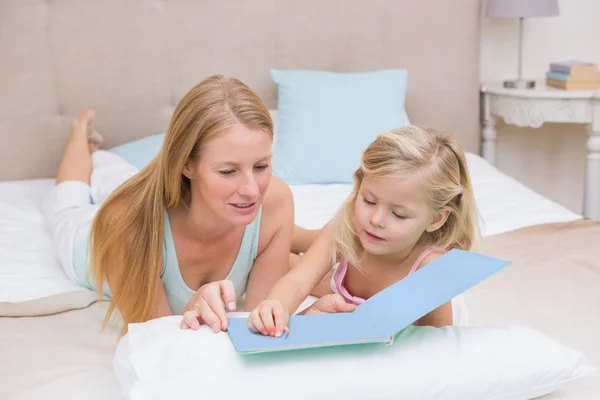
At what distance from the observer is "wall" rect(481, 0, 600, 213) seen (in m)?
3.09

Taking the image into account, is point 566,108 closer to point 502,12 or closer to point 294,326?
point 502,12

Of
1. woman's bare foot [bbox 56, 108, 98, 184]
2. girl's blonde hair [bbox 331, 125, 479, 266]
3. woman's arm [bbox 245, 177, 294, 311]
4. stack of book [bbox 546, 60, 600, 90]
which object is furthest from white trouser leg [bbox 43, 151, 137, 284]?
stack of book [bbox 546, 60, 600, 90]

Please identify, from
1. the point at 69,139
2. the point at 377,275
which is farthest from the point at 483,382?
the point at 69,139

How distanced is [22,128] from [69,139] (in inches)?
8.4

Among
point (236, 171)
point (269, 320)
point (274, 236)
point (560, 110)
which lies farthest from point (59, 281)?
point (560, 110)

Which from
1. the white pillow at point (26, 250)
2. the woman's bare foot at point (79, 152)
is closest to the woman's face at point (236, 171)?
the white pillow at point (26, 250)

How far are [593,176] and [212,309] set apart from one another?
83.6 inches

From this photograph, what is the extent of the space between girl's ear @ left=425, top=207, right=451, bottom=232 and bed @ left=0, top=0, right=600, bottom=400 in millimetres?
220

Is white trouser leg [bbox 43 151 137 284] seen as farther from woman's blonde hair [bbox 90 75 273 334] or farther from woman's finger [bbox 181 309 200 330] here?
woman's finger [bbox 181 309 200 330]

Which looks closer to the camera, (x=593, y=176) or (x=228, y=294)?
(x=228, y=294)

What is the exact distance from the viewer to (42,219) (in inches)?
83.3

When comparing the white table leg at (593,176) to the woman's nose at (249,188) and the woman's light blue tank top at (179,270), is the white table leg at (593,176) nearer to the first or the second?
the woman's light blue tank top at (179,270)

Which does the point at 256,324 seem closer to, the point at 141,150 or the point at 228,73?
the point at 141,150

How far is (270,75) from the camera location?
8.96 feet
